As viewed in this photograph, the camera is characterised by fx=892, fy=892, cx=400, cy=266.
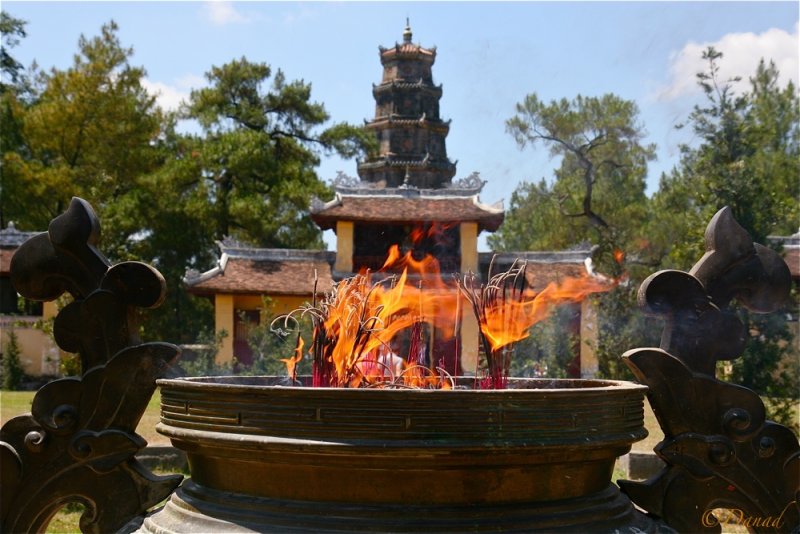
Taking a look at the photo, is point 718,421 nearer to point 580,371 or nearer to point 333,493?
point 333,493

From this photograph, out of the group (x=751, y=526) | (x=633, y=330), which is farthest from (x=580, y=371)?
(x=751, y=526)

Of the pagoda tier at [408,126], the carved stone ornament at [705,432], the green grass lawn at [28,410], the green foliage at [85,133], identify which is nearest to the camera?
the carved stone ornament at [705,432]

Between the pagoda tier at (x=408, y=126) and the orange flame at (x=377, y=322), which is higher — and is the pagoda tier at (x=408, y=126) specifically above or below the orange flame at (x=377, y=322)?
above

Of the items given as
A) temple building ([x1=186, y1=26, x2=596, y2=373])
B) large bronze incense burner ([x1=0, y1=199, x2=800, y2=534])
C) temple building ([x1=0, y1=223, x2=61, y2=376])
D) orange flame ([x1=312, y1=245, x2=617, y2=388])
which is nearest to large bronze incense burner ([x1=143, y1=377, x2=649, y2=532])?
large bronze incense burner ([x1=0, y1=199, x2=800, y2=534])

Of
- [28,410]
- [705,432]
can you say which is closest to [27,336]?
[28,410]

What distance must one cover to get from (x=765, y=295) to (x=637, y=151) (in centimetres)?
2244

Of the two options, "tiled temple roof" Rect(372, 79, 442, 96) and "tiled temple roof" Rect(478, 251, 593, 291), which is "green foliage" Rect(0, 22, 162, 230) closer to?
"tiled temple roof" Rect(372, 79, 442, 96)

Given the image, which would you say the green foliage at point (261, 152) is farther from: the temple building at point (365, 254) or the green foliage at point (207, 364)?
the green foliage at point (207, 364)

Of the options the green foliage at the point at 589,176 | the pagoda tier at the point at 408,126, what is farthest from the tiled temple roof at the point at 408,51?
the green foliage at the point at 589,176

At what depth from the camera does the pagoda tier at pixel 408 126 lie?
24.5 metres

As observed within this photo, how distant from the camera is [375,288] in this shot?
3.58 meters

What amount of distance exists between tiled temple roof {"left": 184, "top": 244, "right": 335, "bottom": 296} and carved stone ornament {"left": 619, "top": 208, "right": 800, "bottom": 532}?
14955 millimetres

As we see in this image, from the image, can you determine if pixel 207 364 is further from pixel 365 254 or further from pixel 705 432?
pixel 705 432

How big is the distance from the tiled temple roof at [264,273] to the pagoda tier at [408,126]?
200 inches
